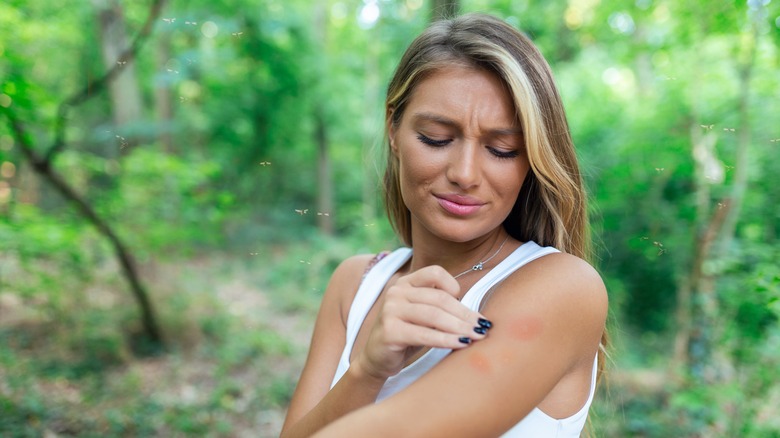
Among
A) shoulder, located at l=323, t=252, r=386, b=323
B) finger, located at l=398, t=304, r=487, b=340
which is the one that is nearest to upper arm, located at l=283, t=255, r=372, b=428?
shoulder, located at l=323, t=252, r=386, b=323

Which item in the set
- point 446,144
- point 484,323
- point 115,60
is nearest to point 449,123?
point 446,144

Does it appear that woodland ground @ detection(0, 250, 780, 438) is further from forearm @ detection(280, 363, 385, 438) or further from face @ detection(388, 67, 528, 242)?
forearm @ detection(280, 363, 385, 438)

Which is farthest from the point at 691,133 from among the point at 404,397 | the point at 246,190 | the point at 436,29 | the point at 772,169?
the point at 246,190

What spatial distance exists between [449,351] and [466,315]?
0.19 meters

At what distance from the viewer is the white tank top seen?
4.40ft

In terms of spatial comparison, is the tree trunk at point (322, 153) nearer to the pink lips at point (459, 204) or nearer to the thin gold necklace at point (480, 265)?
the thin gold necklace at point (480, 265)

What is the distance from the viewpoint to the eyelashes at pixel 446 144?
4.89 feet

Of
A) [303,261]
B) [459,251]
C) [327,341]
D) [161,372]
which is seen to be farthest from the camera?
[161,372]

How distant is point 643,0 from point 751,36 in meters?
1.15

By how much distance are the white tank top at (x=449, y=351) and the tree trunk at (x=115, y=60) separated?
6.41 m

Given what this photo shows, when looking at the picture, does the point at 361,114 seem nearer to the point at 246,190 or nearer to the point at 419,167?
the point at 246,190

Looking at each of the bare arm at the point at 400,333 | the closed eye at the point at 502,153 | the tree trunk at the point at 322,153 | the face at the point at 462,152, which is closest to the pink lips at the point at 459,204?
the face at the point at 462,152

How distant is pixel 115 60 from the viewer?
7152mm

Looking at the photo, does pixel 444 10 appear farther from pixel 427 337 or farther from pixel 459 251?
pixel 427 337
